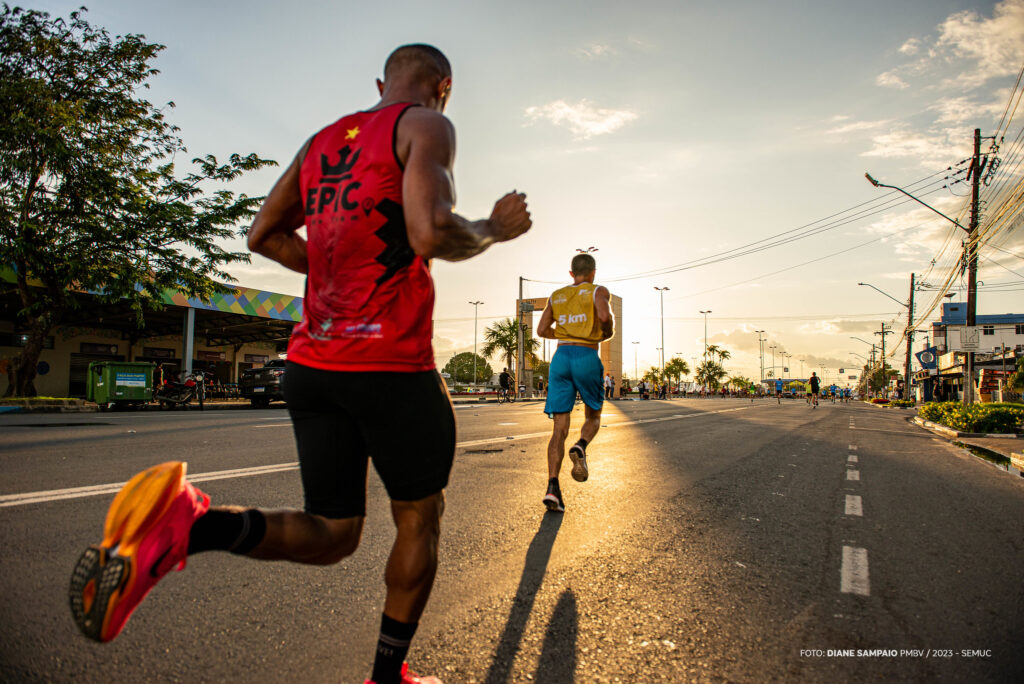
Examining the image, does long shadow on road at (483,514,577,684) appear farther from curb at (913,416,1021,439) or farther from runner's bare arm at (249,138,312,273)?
curb at (913,416,1021,439)

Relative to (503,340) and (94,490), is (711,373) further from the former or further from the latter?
(94,490)

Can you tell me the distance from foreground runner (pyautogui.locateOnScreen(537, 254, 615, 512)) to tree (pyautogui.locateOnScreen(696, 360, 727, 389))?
108926 millimetres

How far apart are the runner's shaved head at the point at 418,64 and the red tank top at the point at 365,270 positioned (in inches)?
7.9

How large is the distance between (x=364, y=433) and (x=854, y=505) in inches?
179

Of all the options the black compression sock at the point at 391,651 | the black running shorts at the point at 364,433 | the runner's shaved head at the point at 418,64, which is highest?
the runner's shaved head at the point at 418,64

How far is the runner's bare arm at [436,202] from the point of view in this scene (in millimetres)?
1507

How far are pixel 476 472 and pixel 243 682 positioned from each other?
373 cm

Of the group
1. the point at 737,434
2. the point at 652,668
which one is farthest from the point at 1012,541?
the point at 737,434

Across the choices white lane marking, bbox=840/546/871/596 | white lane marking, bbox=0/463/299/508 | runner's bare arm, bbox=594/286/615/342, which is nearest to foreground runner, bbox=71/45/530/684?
white lane marking, bbox=840/546/871/596

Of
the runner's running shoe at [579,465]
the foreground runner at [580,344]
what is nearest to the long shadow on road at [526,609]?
the runner's running shoe at [579,465]

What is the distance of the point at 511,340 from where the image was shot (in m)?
49.9

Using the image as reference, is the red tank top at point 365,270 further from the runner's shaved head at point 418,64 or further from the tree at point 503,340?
the tree at point 503,340

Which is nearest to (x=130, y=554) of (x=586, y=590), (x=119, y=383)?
(x=586, y=590)

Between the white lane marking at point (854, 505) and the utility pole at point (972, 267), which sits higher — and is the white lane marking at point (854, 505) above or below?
below
